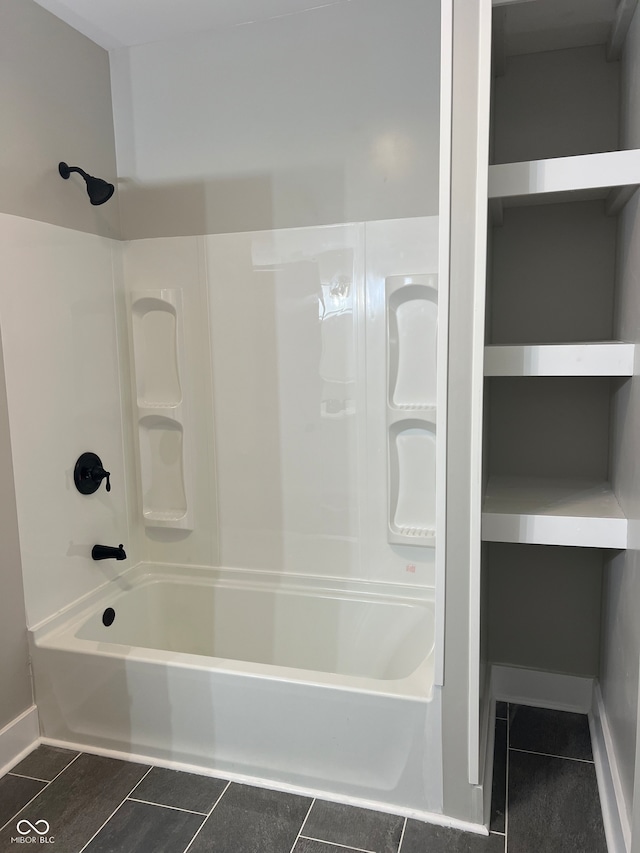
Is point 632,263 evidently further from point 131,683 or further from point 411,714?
point 131,683

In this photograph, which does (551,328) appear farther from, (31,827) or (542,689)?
(31,827)

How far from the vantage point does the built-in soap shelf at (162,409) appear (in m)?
2.62

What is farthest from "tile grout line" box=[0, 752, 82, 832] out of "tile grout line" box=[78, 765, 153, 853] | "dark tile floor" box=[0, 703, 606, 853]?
"tile grout line" box=[78, 765, 153, 853]

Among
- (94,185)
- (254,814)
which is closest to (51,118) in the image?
(94,185)

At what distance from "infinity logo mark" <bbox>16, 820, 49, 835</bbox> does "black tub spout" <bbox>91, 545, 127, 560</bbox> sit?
0.89 meters

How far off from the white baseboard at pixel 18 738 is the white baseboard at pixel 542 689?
1.64 m

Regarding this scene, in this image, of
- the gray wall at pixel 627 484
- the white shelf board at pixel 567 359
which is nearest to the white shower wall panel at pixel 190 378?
the white shelf board at pixel 567 359

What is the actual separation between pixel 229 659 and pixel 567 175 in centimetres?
185

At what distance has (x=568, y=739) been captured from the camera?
2.15 meters

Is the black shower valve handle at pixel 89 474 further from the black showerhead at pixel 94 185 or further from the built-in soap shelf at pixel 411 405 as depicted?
the built-in soap shelf at pixel 411 405

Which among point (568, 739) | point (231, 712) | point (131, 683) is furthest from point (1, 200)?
point (568, 739)

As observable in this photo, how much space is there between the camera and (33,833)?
1812 mm

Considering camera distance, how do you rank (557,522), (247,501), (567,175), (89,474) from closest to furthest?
(567,175), (557,522), (89,474), (247,501)

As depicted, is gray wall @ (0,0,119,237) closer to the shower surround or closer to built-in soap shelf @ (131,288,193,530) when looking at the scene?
the shower surround
